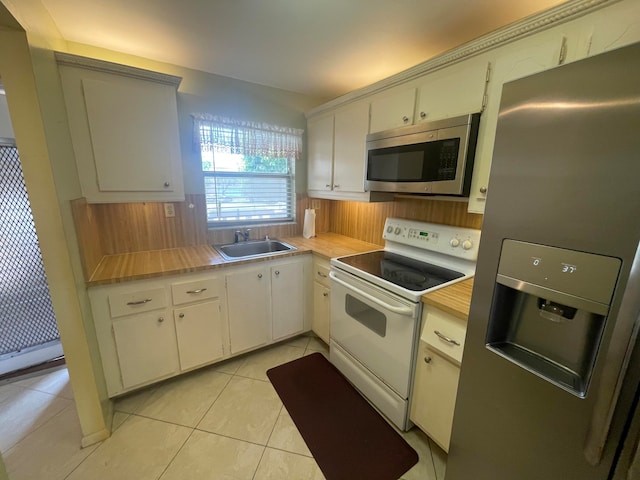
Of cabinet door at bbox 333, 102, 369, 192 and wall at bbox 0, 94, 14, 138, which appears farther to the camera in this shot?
cabinet door at bbox 333, 102, 369, 192

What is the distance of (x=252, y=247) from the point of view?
2.54 m

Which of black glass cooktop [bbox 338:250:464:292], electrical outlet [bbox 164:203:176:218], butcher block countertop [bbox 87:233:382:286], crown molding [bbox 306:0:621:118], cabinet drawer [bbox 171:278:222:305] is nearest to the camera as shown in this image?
crown molding [bbox 306:0:621:118]

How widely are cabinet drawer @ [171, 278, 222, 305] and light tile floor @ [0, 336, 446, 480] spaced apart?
67 centimetres

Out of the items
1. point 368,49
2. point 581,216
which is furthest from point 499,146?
point 368,49

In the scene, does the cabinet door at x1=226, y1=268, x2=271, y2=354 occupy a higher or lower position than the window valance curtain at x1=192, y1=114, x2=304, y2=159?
lower

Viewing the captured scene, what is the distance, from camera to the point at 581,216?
0.70 metres

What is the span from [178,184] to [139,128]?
1.36 feet

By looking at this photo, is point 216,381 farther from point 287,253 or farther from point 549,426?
point 549,426

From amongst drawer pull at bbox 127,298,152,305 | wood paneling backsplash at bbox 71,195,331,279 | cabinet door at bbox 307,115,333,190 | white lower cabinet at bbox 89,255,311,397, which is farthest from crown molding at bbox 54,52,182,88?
drawer pull at bbox 127,298,152,305

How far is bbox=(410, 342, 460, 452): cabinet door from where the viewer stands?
129 centimetres

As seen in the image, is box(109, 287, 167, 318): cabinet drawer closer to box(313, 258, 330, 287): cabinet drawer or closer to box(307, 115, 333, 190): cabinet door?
box(313, 258, 330, 287): cabinet drawer

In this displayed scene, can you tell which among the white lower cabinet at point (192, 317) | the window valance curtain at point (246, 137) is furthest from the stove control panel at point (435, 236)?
the window valance curtain at point (246, 137)

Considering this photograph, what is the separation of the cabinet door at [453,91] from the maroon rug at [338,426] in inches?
75.2

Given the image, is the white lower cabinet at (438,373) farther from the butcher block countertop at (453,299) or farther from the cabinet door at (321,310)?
the cabinet door at (321,310)
